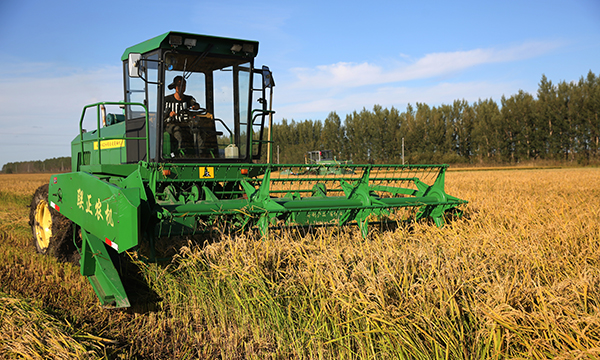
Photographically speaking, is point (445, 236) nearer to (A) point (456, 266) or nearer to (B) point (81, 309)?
(A) point (456, 266)

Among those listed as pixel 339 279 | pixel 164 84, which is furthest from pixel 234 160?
pixel 339 279

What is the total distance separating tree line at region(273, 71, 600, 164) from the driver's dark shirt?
3863 cm

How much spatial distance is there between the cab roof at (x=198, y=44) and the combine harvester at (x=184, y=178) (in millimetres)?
12

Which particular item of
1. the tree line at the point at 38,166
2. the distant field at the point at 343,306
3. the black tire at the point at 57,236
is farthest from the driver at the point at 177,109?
the tree line at the point at 38,166

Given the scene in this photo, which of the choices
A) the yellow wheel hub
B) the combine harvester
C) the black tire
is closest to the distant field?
the combine harvester

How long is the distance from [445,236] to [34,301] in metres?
3.54

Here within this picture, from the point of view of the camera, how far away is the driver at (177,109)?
15.1ft

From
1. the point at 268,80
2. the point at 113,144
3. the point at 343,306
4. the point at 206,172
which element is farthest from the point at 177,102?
the point at 343,306

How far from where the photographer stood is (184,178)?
4.29 metres

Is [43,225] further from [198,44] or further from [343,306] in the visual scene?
[343,306]

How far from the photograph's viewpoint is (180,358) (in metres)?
2.42

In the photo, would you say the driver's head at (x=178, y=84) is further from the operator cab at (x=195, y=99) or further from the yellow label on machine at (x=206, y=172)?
the yellow label on machine at (x=206, y=172)

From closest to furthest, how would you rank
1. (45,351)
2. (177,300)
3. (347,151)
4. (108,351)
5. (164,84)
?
(45,351), (108,351), (177,300), (164,84), (347,151)

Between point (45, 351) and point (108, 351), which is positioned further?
point (108, 351)
